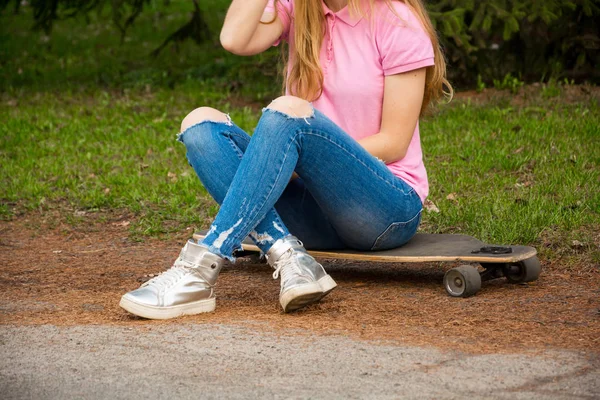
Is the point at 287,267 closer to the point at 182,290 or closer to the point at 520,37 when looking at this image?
the point at 182,290

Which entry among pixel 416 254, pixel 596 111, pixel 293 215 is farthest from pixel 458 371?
pixel 596 111

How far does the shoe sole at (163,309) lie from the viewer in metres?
3.52

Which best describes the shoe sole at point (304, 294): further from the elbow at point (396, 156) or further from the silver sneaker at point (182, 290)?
the elbow at point (396, 156)

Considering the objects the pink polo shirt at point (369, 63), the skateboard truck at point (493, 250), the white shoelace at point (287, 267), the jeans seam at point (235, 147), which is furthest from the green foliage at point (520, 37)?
the white shoelace at point (287, 267)

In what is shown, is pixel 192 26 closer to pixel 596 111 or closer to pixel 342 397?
pixel 596 111

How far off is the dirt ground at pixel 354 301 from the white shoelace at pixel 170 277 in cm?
15

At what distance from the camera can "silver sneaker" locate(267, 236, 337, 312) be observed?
352cm

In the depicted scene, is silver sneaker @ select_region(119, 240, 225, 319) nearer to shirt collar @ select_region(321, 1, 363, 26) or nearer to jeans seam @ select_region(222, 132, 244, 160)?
jeans seam @ select_region(222, 132, 244, 160)

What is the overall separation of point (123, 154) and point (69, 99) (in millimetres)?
2528

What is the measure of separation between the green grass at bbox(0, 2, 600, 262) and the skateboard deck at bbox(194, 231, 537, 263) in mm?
670

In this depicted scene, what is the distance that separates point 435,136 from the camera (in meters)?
7.21

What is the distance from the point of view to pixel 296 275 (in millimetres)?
3576

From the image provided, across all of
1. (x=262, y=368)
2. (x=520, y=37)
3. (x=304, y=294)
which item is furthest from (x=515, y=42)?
(x=262, y=368)

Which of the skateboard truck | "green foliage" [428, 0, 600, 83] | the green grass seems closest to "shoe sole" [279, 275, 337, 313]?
the skateboard truck
